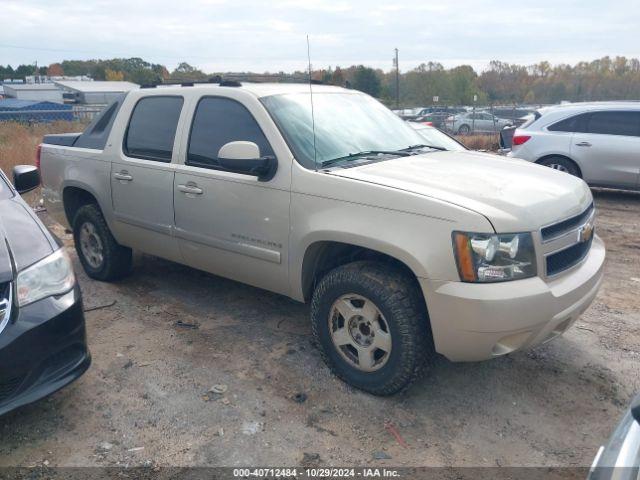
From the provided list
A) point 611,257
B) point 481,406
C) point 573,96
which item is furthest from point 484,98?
point 481,406

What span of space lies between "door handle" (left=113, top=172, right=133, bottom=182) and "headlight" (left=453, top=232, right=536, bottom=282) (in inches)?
116

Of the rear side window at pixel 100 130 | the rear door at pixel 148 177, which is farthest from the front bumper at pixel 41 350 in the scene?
the rear side window at pixel 100 130

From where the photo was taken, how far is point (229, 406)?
333cm

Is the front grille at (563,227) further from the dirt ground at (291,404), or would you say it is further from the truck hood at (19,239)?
the truck hood at (19,239)

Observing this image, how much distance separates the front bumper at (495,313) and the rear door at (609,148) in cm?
665

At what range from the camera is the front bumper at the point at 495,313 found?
9.29ft

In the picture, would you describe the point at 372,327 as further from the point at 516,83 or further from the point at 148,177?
the point at 516,83

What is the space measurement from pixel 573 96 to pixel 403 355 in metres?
42.9

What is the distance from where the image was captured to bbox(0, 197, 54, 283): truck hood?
298 centimetres

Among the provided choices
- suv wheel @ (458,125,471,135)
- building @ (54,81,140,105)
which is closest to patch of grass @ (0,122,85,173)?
suv wheel @ (458,125,471,135)

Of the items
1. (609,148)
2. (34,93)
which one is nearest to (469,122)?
(609,148)

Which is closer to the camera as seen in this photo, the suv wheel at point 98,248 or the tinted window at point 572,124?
the suv wheel at point 98,248

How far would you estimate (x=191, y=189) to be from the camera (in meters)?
4.15

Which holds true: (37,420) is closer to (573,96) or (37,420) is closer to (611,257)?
(611,257)
